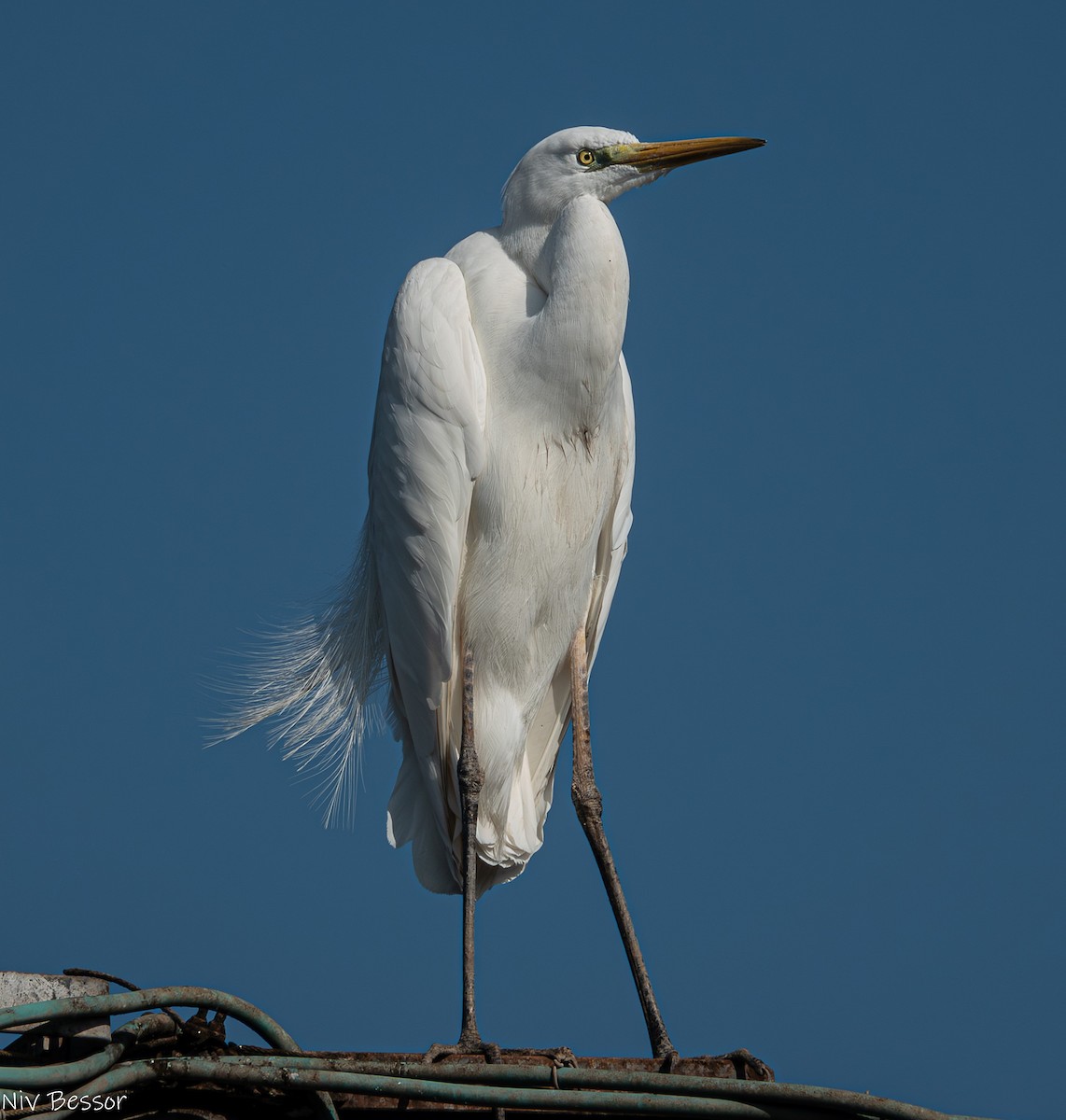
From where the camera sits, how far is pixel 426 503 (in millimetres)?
4332

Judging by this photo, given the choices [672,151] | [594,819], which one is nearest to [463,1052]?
[594,819]

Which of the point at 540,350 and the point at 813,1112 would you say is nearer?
the point at 813,1112

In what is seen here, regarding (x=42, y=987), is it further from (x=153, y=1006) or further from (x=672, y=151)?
(x=672, y=151)

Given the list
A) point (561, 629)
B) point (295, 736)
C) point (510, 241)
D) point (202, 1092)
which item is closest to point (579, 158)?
point (510, 241)

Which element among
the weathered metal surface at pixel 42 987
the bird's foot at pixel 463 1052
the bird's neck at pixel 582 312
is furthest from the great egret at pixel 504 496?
the weathered metal surface at pixel 42 987

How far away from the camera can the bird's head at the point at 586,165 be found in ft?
15.0

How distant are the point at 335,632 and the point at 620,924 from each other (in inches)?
60.2

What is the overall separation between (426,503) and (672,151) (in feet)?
4.57

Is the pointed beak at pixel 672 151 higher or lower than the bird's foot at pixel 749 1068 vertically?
higher

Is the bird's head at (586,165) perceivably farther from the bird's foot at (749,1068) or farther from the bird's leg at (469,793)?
the bird's foot at (749,1068)

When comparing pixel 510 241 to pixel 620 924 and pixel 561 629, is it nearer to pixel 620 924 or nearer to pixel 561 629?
pixel 561 629

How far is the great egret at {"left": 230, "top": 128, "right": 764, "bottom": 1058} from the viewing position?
431 cm

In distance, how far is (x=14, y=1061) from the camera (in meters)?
2.44

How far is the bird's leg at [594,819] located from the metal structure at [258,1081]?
4.97ft
